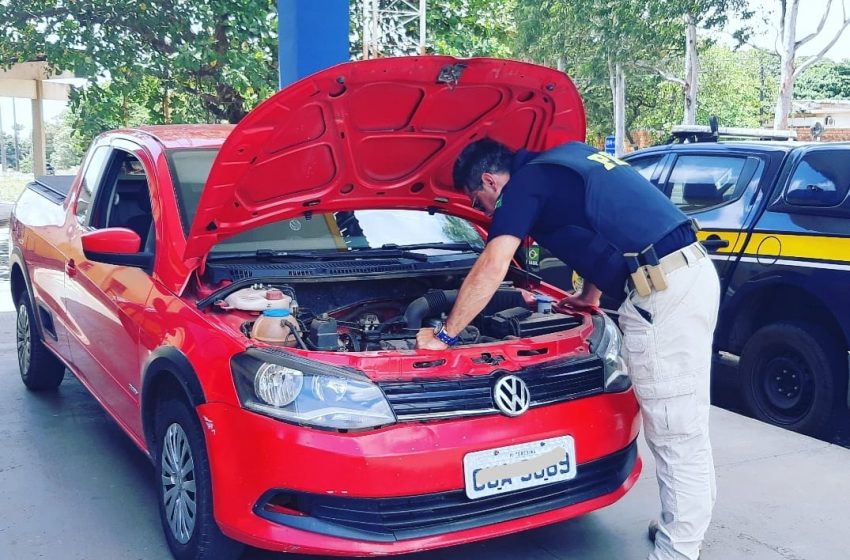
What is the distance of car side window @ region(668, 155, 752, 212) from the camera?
531 centimetres

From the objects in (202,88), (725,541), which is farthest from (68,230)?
(202,88)

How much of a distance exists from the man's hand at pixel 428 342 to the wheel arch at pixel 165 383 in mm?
775

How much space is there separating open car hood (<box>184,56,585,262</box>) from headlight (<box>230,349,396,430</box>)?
77 cm

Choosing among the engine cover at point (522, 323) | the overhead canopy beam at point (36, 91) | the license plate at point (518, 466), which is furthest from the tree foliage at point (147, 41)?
the overhead canopy beam at point (36, 91)

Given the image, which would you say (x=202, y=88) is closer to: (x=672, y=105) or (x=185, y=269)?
(x=185, y=269)

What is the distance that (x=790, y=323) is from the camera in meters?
4.94

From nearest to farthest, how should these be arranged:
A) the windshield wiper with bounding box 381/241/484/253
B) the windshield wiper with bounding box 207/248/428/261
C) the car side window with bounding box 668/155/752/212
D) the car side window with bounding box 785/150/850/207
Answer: the windshield wiper with bounding box 207/248/428/261
the windshield wiper with bounding box 381/241/484/253
the car side window with bounding box 785/150/850/207
the car side window with bounding box 668/155/752/212

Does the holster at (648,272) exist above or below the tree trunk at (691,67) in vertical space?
below

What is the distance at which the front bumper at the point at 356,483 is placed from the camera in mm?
2537

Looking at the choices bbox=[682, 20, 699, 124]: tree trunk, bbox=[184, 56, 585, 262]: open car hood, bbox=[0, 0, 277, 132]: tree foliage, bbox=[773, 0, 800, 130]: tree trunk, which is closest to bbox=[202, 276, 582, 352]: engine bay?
bbox=[184, 56, 585, 262]: open car hood

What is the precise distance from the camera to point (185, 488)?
9.70ft

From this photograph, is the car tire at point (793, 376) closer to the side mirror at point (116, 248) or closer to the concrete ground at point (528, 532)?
the concrete ground at point (528, 532)

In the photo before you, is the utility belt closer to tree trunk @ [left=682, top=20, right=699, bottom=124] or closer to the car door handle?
the car door handle

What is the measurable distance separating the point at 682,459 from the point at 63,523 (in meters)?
2.56
